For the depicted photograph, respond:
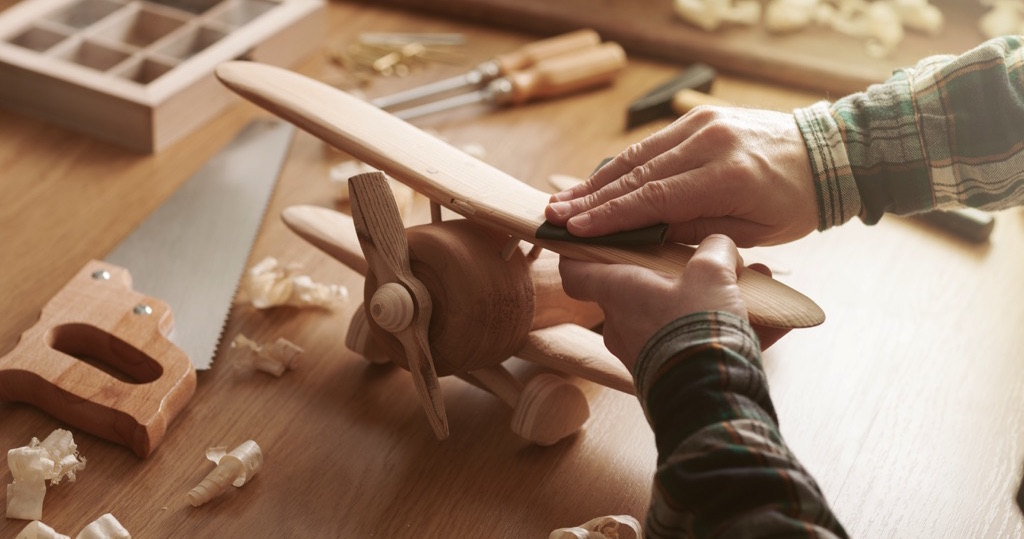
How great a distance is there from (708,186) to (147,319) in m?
0.60

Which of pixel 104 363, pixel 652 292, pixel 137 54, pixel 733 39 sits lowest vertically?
pixel 104 363

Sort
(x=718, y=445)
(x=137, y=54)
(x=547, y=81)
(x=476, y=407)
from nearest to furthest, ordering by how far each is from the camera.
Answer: (x=718, y=445), (x=476, y=407), (x=137, y=54), (x=547, y=81)

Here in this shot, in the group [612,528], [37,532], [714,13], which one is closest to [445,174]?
[612,528]

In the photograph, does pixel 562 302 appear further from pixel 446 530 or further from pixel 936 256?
pixel 936 256

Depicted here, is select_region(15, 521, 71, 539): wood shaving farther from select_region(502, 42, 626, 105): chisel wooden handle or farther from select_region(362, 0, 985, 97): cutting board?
select_region(362, 0, 985, 97): cutting board

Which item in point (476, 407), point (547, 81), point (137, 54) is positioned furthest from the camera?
point (547, 81)

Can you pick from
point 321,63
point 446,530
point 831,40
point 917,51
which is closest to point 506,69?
point 321,63

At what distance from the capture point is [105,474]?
908mm

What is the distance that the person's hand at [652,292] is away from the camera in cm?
76

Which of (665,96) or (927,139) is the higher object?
(927,139)

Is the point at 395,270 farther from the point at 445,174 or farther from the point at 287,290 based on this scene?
the point at 287,290

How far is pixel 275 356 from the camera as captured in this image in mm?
1050

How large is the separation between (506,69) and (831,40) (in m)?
0.57

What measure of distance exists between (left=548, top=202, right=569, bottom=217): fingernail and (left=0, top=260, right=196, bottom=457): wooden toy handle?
0.41m
